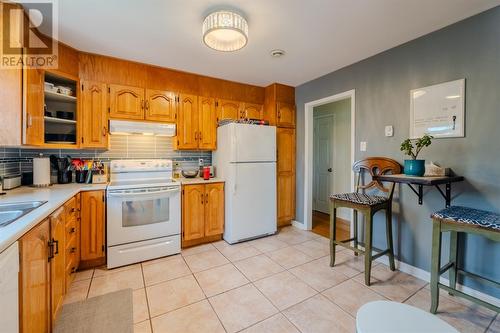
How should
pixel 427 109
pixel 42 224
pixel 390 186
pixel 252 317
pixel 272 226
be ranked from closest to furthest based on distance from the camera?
pixel 42 224 → pixel 252 317 → pixel 427 109 → pixel 390 186 → pixel 272 226

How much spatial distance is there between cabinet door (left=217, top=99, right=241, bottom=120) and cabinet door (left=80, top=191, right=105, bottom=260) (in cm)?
189

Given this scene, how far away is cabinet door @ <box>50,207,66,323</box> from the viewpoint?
4.82ft

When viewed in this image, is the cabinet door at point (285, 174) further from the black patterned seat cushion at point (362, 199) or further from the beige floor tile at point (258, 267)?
the black patterned seat cushion at point (362, 199)

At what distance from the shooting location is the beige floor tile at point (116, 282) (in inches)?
80.2

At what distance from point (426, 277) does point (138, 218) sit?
304 cm

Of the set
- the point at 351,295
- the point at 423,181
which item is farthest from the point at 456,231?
the point at 351,295

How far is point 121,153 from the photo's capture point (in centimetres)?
298

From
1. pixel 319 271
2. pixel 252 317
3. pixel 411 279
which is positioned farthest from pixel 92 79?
pixel 411 279

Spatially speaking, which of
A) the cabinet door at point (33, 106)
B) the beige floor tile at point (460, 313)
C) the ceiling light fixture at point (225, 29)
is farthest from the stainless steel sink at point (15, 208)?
the beige floor tile at point (460, 313)

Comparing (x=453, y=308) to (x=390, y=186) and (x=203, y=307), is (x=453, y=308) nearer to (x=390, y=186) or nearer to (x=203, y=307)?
(x=390, y=186)

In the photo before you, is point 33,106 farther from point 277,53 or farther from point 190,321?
point 277,53

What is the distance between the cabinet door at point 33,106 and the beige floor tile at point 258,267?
2.31 metres

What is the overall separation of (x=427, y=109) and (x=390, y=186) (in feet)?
2.71

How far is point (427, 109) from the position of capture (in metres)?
2.18
